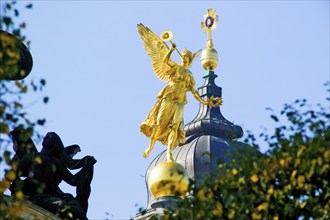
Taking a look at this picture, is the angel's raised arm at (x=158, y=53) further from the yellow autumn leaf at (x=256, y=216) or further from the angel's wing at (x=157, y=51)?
the yellow autumn leaf at (x=256, y=216)

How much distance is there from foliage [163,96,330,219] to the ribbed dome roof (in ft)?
114

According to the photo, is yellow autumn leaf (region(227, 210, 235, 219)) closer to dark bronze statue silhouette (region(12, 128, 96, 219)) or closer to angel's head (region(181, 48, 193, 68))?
dark bronze statue silhouette (region(12, 128, 96, 219))

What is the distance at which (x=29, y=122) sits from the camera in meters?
27.6

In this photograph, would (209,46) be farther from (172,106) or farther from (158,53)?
(172,106)

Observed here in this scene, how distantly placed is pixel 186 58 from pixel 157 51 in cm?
126

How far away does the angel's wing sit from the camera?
53.6m

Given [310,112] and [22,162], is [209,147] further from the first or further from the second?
[310,112]

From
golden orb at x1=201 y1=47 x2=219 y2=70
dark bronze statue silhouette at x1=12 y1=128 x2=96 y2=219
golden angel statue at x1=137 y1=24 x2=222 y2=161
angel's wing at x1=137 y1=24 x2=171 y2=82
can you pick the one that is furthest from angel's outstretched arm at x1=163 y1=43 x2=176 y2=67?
golden orb at x1=201 y1=47 x2=219 y2=70

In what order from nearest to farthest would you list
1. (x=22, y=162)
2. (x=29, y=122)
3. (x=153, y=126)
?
(x=29, y=122)
(x=22, y=162)
(x=153, y=126)

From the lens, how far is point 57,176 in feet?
138

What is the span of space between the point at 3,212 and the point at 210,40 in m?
43.5

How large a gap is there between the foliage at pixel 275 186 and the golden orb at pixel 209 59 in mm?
37355

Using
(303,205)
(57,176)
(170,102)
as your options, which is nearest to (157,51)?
(170,102)

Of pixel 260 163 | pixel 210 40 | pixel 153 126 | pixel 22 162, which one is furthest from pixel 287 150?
pixel 210 40
